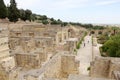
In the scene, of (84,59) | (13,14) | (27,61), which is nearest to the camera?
(27,61)

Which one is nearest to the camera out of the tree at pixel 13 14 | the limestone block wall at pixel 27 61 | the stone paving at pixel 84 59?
the limestone block wall at pixel 27 61

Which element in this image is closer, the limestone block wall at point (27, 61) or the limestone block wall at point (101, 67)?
the limestone block wall at point (101, 67)

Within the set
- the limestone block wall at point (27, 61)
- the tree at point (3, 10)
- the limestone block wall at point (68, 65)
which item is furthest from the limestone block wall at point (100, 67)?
the tree at point (3, 10)

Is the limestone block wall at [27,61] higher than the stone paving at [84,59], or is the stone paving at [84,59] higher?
the limestone block wall at [27,61]

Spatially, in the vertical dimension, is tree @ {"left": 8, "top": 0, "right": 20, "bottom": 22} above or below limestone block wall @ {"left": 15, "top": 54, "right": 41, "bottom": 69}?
above

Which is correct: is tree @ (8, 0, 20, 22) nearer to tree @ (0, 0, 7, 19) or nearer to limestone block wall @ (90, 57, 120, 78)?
tree @ (0, 0, 7, 19)

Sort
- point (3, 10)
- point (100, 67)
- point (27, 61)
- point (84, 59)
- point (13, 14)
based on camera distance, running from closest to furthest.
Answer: point (100, 67) < point (27, 61) < point (84, 59) < point (3, 10) < point (13, 14)

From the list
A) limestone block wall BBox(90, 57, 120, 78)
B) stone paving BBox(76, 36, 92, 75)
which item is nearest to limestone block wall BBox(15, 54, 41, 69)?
limestone block wall BBox(90, 57, 120, 78)

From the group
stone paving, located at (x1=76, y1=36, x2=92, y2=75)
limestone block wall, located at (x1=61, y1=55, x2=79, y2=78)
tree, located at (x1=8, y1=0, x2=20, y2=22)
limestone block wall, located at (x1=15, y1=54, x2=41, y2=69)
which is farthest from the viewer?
tree, located at (x1=8, y1=0, x2=20, y2=22)

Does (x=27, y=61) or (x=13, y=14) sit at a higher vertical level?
(x=13, y=14)

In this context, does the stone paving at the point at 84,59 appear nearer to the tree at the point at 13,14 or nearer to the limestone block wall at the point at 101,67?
the limestone block wall at the point at 101,67

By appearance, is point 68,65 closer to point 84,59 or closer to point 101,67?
point 101,67

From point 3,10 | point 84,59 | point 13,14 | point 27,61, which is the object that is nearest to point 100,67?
point 27,61

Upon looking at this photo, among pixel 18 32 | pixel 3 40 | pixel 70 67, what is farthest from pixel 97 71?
pixel 18 32
